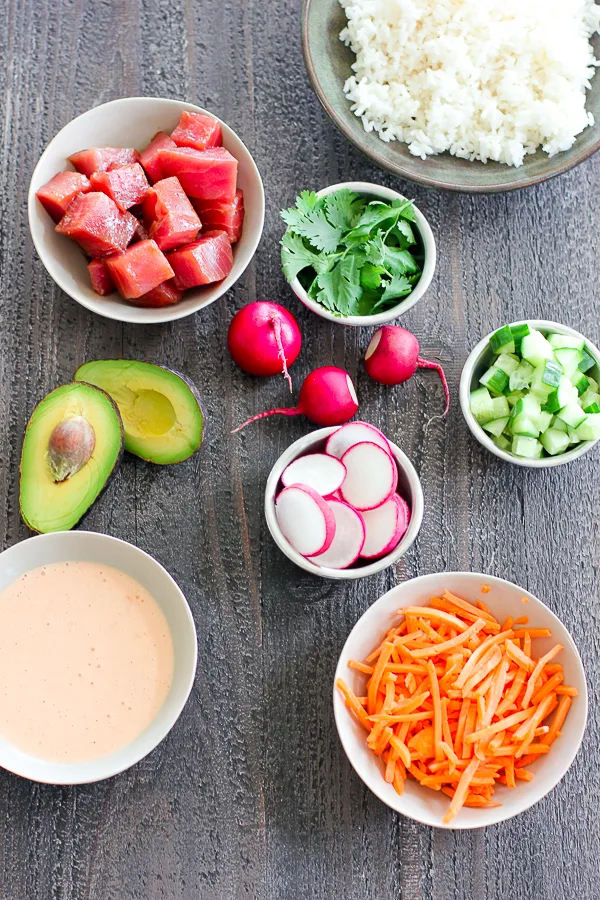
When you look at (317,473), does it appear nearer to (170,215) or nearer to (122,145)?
(170,215)

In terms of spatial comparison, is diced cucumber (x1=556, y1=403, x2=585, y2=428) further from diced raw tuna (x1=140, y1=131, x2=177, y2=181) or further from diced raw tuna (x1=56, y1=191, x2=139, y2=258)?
diced raw tuna (x1=140, y1=131, x2=177, y2=181)

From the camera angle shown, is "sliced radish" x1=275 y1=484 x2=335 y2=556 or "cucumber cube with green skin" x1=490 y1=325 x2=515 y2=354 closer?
"sliced radish" x1=275 y1=484 x2=335 y2=556

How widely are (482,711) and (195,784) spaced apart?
631 millimetres

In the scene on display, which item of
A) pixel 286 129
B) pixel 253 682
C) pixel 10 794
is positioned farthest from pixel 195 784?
pixel 286 129

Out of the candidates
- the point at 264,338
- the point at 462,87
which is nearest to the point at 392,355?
the point at 264,338

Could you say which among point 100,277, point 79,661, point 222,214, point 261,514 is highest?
point 222,214

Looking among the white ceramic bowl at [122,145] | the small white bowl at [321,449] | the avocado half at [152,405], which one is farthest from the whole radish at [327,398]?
the white ceramic bowl at [122,145]

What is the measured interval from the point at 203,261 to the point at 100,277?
22cm

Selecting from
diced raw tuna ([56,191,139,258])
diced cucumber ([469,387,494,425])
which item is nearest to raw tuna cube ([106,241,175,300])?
diced raw tuna ([56,191,139,258])

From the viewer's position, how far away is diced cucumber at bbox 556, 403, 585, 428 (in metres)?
1.75

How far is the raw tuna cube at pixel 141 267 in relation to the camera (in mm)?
1666

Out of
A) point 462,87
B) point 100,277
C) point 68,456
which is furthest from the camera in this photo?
point 462,87

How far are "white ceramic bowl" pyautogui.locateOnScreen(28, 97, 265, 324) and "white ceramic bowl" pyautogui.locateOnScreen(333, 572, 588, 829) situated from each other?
2.47 ft

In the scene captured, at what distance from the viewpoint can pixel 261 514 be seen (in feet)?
6.06
